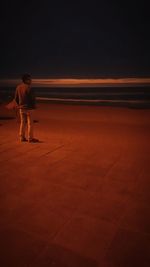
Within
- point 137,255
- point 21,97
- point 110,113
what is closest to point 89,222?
point 137,255

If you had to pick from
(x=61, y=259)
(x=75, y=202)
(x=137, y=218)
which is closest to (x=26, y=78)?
(x=75, y=202)

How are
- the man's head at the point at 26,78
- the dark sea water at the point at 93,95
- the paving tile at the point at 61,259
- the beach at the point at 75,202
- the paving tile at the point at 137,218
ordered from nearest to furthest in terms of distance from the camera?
the paving tile at the point at 61,259, the beach at the point at 75,202, the paving tile at the point at 137,218, the man's head at the point at 26,78, the dark sea water at the point at 93,95

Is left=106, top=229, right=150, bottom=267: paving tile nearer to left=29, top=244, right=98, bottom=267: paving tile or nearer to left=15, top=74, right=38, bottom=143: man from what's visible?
left=29, top=244, right=98, bottom=267: paving tile

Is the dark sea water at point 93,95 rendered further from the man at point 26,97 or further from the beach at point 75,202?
the beach at point 75,202

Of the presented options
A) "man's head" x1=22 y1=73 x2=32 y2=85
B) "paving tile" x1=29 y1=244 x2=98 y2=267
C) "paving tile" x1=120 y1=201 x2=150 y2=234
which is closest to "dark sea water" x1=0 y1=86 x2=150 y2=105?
"man's head" x1=22 y1=73 x2=32 y2=85

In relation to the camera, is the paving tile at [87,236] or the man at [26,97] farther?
the man at [26,97]

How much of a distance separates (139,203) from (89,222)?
3.13 feet

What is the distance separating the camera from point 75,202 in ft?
14.3

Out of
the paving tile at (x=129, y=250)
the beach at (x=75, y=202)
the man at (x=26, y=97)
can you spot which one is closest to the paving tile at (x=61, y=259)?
the beach at (x=75, y=202)

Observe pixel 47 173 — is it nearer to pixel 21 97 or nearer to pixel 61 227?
pixel 61 227

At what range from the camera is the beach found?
3189 millimetres

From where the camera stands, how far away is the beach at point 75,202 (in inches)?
126

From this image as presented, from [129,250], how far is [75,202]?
131 cm

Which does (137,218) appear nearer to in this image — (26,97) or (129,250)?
(129,250)
